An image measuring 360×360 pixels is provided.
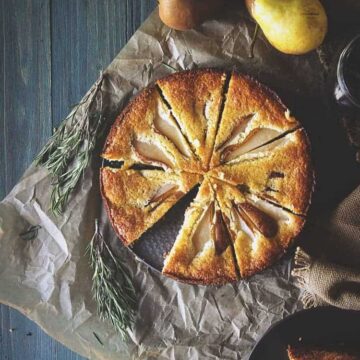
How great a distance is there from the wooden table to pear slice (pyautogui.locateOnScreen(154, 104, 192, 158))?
482 mm

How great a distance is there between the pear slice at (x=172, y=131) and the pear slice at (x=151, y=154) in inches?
2.7

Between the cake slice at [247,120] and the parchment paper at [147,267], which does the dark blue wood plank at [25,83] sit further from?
the cake slice at [247,120]

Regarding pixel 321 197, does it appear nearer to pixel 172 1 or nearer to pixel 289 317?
pixel 289 317

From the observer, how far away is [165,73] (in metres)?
2.99

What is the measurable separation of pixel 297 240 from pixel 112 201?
84 centimetres

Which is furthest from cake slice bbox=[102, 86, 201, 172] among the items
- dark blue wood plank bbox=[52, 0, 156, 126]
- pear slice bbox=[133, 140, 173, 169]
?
dark blue wood plank bbox=[52, 0, 156, 126]

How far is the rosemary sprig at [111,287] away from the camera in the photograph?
2977mm

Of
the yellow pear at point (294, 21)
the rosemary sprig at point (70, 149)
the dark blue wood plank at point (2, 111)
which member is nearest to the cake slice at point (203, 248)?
the rosemary sprig at point (70, 149)

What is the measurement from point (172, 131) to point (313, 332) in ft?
3.61

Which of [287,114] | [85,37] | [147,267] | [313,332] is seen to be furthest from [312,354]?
[85,37]

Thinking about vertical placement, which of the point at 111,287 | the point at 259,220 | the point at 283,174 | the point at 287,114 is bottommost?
the point at 111,287

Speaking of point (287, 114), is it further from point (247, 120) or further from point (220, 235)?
point (220, 235)

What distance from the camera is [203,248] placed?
2850mm

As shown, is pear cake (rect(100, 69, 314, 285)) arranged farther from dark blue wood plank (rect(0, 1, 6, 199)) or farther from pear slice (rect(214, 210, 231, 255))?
dark blue wood plank (rect(0, 1, 6, 199))
